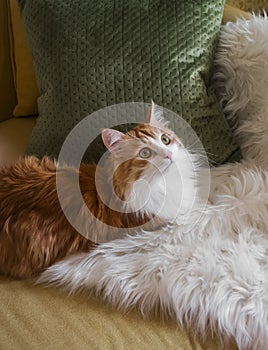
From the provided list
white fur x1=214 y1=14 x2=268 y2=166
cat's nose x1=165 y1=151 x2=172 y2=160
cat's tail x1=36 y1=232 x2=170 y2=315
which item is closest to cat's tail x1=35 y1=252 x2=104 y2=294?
cat's tail x1=36 y1=232 x2=170 y2=315

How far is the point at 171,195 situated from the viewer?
101 centimetres

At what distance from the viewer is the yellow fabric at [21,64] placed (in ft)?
4.28

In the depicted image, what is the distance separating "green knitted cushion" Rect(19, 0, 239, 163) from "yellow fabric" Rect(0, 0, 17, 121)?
8.7 inches

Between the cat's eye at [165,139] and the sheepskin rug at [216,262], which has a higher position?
the cat's eye at [165,139]

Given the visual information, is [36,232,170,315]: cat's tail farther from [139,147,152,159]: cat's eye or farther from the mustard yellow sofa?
[139,147,152,159]: cat's eye

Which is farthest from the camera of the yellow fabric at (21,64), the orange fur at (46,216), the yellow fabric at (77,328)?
the yellow fabric at (21,64)

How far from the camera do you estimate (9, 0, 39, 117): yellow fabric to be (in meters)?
1.30

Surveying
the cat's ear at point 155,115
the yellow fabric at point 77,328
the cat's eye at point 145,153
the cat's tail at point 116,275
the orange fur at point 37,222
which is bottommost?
the yellow fabric at point 77,328

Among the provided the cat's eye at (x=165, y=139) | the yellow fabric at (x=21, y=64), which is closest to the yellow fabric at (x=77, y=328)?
the cat's eye at (x=165, y=139)

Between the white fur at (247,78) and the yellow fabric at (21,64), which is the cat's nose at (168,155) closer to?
the white fur at (247,78)

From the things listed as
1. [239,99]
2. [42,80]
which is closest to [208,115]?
[239,99]

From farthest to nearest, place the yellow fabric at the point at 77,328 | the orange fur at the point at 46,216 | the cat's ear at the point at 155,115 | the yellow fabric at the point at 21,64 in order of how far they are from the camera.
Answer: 1. the yellow fabric at the point at 21,64
2. the cat's ear at the point at 155,115
3. the orange fur at the point at 46,216
4. the yellow fabric at the point at 77,328

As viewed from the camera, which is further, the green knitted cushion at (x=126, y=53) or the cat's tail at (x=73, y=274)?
the green knitted cushion at (x=126, y=53)

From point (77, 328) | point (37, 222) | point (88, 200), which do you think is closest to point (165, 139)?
point (88, 200)
